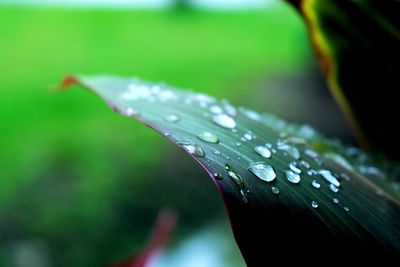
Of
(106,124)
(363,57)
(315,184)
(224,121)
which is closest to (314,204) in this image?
(315,184)

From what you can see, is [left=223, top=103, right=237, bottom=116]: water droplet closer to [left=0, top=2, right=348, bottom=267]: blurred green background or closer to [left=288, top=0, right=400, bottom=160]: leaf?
[left=288, top=0, right=400, bottom=160]: leaf

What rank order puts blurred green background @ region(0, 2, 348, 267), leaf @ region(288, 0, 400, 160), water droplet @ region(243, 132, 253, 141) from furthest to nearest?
blurred green background @ region(0, 2, 348, 267) → leaf @ region(288, 0, 400, 160) → water droplet @ region(243, 132, 253, 141)

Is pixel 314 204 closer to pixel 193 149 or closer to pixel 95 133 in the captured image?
pixel 193 149

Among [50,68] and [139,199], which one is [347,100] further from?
[50,68]

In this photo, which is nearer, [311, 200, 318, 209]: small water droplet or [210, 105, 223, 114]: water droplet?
[311, 200, 318, 209]: small water droplet

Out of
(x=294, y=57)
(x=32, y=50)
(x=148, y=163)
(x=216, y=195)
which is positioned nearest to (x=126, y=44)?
(x=32, y=50)

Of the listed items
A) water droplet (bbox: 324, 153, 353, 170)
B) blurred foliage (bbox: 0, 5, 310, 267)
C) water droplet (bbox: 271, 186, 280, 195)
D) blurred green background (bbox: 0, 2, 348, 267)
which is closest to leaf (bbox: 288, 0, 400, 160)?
water droplet (bbox: 324, 153, 353, 170)
